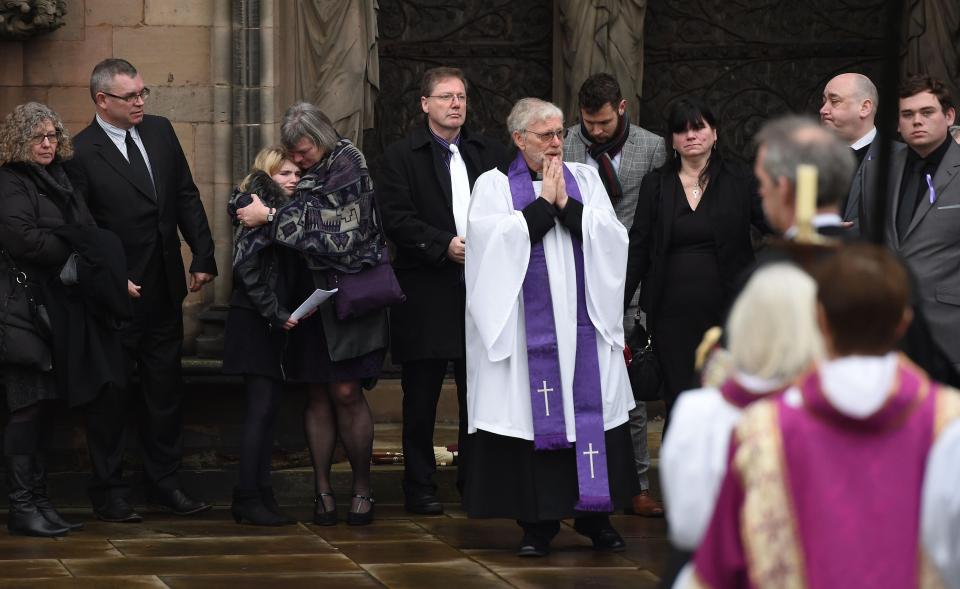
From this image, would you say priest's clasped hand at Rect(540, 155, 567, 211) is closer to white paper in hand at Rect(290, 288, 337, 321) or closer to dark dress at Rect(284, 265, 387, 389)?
white paper in hand at Rect(290, 288, 337, 321)

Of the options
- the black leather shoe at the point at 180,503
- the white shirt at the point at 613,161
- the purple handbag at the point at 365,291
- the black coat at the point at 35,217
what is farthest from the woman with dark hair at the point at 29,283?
the white shirt at the point at 613,161

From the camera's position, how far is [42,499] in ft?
25.1

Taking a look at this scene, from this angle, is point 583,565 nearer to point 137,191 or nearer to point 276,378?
point 276,378

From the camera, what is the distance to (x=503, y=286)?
23.5ft

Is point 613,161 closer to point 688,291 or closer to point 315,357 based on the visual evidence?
point 688,291

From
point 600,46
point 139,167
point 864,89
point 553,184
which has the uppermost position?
point 600,46

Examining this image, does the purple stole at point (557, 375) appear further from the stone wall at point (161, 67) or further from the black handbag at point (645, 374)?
the stone wall at point (161, 67)

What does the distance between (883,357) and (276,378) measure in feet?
16.2

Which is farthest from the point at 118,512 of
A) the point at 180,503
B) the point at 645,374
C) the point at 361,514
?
the point at 645,374

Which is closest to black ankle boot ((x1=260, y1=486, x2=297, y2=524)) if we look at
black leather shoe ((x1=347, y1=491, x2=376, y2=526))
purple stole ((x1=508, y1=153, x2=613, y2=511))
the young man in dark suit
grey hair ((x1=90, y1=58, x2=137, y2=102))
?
black leather shoe ((x1=347, y1=491, x2=376, y2=526))

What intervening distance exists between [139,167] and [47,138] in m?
0.58

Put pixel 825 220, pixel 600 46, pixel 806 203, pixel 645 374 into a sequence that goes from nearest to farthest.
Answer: pixel 806 203
pixel 825 220
pixel 645 374
pixel 600 46

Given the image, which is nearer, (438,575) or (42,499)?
(438,575)

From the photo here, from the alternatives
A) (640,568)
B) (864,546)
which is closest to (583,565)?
(640,568)
